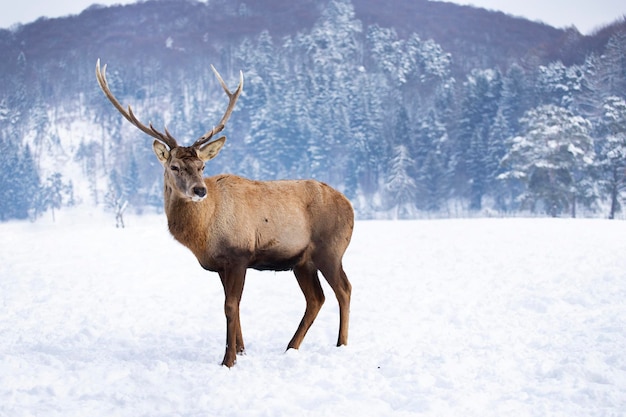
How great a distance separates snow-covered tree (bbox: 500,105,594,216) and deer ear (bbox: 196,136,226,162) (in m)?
41.1

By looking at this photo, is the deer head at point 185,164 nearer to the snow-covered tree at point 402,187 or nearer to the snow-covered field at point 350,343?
the snow-covered field at point 350,343

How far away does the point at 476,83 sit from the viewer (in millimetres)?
72000

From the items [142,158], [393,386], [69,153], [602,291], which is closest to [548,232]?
[602,291]

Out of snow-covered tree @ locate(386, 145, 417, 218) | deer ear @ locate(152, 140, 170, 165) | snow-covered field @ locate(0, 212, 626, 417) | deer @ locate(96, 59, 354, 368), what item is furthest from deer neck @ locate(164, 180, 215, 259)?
snow-covered tree @ locate(386, 145, 417, 218)

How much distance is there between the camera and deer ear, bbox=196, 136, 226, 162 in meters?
6.38

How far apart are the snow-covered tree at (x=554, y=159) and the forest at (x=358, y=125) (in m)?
0.12

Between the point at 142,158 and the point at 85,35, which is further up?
the point at 85,35

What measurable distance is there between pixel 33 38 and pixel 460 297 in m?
190

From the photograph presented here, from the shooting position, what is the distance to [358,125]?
266 ft

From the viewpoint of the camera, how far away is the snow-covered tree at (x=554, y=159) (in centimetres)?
4425

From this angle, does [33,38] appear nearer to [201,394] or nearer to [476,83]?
[476,83]

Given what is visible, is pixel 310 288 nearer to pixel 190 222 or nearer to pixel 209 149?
pixel 190 222

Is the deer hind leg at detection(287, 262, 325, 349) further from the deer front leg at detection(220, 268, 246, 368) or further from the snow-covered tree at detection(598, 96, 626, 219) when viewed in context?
the snow-covered tree at detection(598, 96, 626, 219)

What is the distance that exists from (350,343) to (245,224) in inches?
69.9
